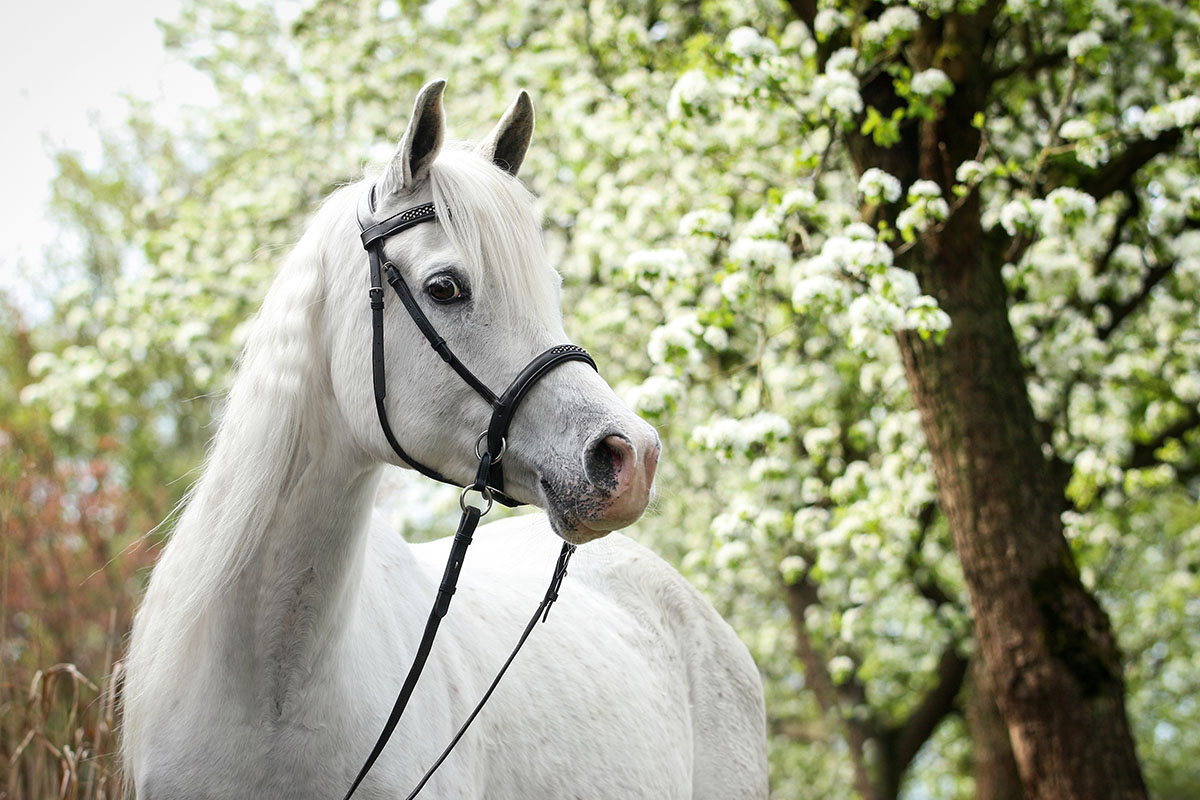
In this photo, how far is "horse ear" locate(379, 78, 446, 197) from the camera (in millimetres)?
2035

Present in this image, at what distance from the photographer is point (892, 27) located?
4480 mm

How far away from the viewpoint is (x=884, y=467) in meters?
6.40

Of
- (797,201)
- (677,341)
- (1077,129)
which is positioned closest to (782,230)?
(797,201)

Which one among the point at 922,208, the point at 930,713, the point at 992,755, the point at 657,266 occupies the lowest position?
the point at 930,713

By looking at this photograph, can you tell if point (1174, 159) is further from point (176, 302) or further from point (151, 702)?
point (176, 302)

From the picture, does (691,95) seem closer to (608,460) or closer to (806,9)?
(806,9)

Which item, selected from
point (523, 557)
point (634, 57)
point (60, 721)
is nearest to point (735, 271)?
point (523, 557)

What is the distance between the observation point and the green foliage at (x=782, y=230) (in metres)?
4.38

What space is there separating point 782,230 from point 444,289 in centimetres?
270

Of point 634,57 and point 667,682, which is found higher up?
point 634,57

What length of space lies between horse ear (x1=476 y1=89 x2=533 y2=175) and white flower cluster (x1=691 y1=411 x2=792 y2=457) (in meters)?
1.99

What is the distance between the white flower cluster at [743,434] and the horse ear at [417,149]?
7.62 ft

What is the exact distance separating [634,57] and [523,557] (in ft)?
14.9

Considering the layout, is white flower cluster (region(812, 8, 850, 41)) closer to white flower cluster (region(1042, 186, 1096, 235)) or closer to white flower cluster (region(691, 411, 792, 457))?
white flower cluster (region(1042, 186, 1096, 235))
